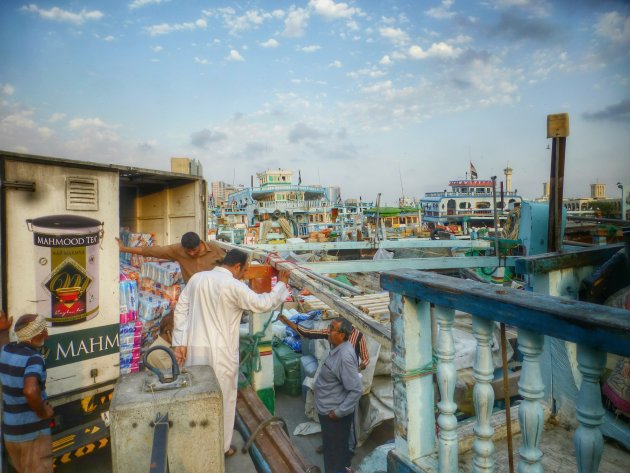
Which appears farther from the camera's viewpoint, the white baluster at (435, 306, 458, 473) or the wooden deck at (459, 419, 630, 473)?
the wooden deck at (459, 419, 630, 473)

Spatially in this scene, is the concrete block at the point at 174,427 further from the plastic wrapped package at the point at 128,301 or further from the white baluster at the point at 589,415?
the plastic wrapped package at the point at 128,301

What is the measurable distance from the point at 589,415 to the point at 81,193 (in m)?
4.06

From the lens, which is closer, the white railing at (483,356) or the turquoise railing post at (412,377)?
the white railing at (483,356)

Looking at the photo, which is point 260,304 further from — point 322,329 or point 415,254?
point 415,254

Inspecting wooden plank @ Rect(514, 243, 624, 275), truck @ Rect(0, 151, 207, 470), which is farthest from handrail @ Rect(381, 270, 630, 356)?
truck @ Rect(0, 151, 207, 470)

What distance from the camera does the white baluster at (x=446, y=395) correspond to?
4.23 feet

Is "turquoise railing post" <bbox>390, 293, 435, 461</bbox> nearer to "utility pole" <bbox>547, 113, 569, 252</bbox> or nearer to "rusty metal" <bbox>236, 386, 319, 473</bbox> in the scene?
"rusty metal" <bbox>236, 386, 319, 473</bbox>

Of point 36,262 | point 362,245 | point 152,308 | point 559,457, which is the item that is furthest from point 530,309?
point 362,245

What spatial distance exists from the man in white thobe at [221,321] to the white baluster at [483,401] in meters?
2.15

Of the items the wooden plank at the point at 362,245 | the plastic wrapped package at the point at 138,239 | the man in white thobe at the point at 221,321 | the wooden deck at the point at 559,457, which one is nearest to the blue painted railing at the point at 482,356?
the wooden deck at the point at 559,457

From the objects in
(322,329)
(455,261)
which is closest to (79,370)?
(322,329)

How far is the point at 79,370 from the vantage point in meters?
3.61

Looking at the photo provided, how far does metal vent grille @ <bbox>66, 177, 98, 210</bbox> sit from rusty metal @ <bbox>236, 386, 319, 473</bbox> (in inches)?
98.2

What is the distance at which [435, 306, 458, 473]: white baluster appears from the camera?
1289 mm
